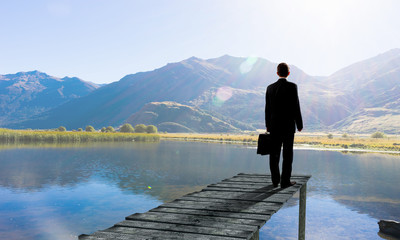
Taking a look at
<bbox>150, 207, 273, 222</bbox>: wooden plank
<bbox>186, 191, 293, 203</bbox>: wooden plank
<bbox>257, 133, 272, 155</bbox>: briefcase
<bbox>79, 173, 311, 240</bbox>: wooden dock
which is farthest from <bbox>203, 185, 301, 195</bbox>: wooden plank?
<bbox>150, 207, 273, 222</bbox>: wooden plank

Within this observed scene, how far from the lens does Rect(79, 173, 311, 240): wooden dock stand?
235 inches

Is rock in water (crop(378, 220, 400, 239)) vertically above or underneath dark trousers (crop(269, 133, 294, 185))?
underneath

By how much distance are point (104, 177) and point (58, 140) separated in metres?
60.2

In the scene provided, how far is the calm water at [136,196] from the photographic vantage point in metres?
19.6

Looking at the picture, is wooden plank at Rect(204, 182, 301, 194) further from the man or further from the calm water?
the calm water

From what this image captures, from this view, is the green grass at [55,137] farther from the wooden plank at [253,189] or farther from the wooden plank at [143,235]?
the wooden plank at [143,235]

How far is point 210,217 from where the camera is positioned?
718 centimetres

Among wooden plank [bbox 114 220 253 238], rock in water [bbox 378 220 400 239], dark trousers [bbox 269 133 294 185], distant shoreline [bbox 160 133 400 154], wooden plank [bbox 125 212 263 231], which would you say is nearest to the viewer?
wooden plank [bbox 114 220 253 238]

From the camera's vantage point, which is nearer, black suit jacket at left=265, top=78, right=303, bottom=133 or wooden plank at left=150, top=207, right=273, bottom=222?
wooden plank at left=150, top=207, right=273, bottom=222

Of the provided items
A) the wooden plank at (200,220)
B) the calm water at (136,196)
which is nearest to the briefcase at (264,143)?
the wooden plank at (200,220)

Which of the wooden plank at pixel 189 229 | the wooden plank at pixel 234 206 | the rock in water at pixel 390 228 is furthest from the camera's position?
the rock in water at pixel 390 228

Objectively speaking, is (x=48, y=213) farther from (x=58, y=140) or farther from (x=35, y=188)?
(x=58, y=140)

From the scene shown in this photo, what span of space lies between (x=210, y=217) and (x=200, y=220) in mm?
329

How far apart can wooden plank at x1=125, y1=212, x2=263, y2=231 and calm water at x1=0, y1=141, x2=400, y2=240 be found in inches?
474
